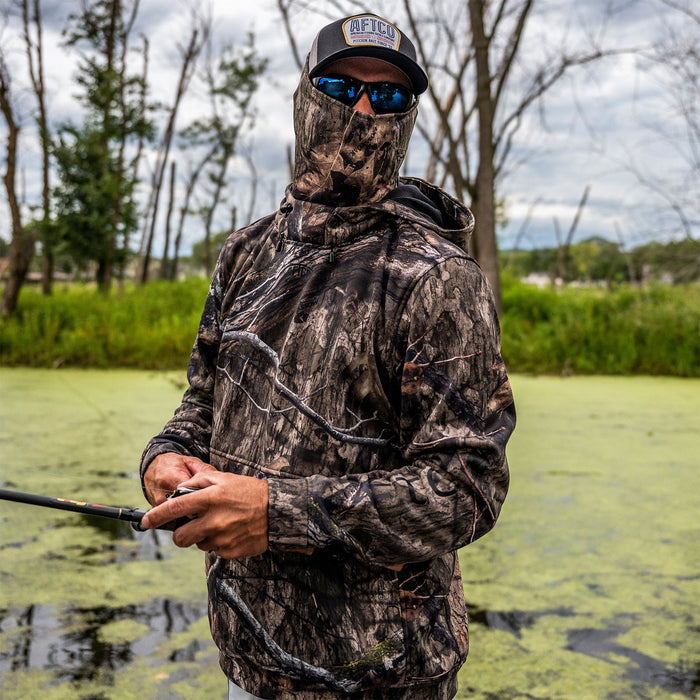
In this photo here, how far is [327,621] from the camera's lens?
100cm

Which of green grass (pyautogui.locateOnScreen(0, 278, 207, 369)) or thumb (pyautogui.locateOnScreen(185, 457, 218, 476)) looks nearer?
thumb (pyautogui.locateOnScreen(185, 457, 218, 476))

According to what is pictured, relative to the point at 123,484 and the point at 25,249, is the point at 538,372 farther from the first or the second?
the point at 25,249

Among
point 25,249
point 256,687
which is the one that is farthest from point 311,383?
point 25,249

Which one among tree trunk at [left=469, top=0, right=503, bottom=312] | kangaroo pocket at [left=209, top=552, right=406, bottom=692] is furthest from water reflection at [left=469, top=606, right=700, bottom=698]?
tree trunk at [left=469, top=0, right=503, bottom=312]

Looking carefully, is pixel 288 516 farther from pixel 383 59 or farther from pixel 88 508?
pixel 383 59

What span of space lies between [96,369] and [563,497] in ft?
17.6

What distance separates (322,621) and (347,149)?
62cm

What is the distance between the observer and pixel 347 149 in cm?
106

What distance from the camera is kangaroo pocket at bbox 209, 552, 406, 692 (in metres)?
0.98

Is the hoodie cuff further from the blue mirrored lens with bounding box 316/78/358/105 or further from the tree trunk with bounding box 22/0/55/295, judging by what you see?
the tree trunk with bounding box 22/0/55/295

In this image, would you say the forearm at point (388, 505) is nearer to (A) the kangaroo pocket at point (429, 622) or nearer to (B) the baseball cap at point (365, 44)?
(A) the kangaroo pocket at point (429, 622)

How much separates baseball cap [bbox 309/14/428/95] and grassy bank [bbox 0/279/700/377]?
7.25 m

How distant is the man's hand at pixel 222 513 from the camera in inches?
34.3

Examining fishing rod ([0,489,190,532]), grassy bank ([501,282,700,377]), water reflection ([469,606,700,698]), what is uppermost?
grassy bank ([501,282,700,377])
